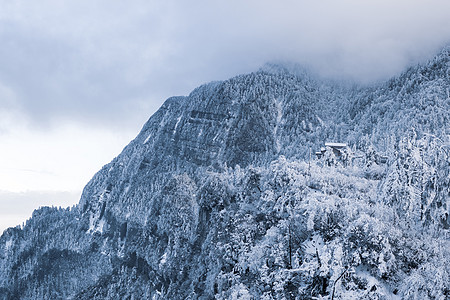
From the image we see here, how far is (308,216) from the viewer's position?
150 feet

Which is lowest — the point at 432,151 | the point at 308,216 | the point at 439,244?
the point at 439,244

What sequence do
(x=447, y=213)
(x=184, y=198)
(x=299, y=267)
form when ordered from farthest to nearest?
(x=184, y=198) < (x=447, y=213) < (x=299, y=267)

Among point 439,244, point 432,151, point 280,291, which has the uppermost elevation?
point 432,151

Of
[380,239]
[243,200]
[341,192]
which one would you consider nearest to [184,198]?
[243,200]

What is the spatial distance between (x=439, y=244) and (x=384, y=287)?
671 centimetres

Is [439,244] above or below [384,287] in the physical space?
above

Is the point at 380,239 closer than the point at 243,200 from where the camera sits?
Yes

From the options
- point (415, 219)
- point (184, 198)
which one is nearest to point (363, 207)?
point (415, 219)

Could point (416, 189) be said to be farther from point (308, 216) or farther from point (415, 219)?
point (308, 216)

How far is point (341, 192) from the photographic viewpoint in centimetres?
5278

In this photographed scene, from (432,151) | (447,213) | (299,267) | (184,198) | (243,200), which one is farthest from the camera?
(184,198)

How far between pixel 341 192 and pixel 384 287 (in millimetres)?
16408

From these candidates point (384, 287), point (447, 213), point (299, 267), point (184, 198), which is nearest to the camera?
point (384, 287)

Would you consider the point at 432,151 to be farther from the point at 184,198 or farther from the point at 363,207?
the point at 184,198
